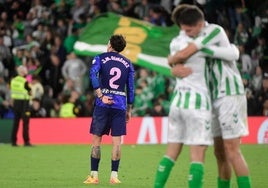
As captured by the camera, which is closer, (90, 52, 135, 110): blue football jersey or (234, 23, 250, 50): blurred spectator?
(90, 52, 135, 110): blue football jersey

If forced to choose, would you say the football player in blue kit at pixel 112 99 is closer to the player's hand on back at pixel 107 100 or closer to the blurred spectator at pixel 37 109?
the player's hand on back at pixel 107 100

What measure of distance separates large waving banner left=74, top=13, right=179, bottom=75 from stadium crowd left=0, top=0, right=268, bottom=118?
1.76 feet

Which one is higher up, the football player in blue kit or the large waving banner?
the large waving banner

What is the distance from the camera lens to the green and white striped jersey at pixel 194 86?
977cm

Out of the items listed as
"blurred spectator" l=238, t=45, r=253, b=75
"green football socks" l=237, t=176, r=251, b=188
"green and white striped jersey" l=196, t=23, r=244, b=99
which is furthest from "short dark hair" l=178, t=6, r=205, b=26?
"blurred spectator" l=238, t=45, r=253, b=75

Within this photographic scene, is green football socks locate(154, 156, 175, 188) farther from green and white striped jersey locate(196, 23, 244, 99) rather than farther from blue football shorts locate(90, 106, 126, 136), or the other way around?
blue football shorts locate(90, 106, 126, 136)

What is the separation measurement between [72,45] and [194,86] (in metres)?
19.4

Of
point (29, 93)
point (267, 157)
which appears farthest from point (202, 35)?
point (29, 93)

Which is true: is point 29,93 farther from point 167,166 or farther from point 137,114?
point 167,166

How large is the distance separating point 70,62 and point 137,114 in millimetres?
3087

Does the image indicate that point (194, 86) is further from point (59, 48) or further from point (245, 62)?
point (59, 48)

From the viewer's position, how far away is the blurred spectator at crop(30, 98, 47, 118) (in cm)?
2702

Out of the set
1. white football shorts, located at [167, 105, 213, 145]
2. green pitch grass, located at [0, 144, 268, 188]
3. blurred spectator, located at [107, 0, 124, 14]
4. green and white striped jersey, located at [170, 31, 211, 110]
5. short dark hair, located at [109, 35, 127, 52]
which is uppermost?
blurred spectator, located at [107, 0, 124, 14]

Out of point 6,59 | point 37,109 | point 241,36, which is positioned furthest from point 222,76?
point 6,59
